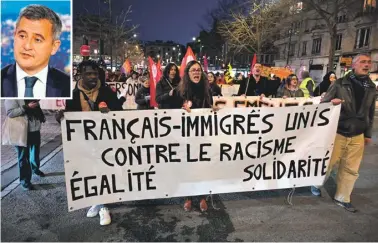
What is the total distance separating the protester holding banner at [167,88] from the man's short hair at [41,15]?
213 centimetres

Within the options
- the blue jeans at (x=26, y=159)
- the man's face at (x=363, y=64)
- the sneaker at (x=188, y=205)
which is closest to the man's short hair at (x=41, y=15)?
the sneaker at (x=188, y=205)

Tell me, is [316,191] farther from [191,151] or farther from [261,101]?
[191,151]

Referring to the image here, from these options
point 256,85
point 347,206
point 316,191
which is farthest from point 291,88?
point 347,206

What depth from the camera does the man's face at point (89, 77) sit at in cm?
349

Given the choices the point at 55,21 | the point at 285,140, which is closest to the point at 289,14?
the point at 285,140

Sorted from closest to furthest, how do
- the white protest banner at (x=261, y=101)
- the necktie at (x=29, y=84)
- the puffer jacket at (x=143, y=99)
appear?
1. the necktie at (x=29, y=84)
2. the white protest banner at (x=261, y=101)
3. the puffer jacket at (x=143, y=99)

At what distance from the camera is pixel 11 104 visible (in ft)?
14.1

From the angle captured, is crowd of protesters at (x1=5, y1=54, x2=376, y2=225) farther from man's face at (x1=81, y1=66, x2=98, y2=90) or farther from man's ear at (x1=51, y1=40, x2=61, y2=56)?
man's ear at (x1=51, y1=40, x2=61, y2=56)

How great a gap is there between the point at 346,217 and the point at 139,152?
2.67m

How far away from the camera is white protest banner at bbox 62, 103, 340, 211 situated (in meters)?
3.42

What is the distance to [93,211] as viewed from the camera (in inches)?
147

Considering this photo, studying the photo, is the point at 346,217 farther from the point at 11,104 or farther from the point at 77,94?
the point at 11,104

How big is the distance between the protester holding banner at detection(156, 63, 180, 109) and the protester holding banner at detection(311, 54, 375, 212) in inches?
84.0

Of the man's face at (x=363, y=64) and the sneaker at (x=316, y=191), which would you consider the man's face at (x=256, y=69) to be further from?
the sneaker at (x=316, y=191)
